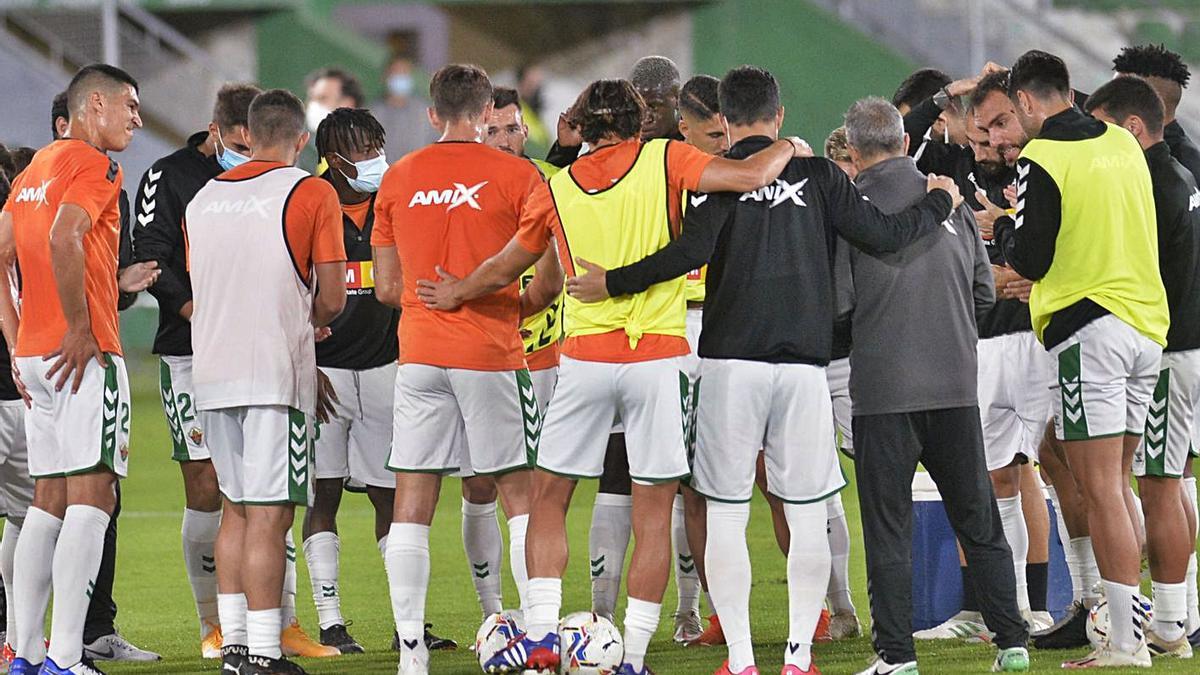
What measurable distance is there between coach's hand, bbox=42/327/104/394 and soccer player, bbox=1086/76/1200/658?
4.18 m

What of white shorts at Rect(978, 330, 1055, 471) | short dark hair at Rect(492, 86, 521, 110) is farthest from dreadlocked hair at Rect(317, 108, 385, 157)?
white shorts at Rect(978, 330, 1055, 471)

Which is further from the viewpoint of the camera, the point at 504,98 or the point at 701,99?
the point at 504,98

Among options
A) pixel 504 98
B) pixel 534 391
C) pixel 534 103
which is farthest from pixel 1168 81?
pixel 534 103

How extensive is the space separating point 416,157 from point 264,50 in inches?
752

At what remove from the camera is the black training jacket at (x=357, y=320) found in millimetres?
7805

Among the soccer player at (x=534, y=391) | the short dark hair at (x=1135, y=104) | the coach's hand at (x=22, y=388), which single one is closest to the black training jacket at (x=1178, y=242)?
the short dark hair at (x=1135, y=104)

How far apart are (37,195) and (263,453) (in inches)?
53.8

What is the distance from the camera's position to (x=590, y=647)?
633 cm

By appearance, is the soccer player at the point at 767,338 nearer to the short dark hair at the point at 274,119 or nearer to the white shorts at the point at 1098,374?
the white shorts at the point at 1098,374

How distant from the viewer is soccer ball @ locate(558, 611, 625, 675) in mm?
6320

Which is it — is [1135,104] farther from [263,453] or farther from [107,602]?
[107,602]

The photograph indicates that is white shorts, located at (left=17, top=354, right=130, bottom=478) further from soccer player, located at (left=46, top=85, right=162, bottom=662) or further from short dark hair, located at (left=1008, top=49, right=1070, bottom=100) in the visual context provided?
short dark hair, located at (left=1008, top=49, right=1070, bottom=100)

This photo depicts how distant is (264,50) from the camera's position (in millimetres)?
24969

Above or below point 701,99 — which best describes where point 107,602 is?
below
